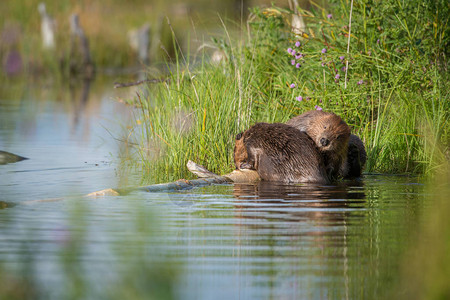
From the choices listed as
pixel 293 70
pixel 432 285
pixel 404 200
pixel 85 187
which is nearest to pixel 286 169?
pixel 404 200

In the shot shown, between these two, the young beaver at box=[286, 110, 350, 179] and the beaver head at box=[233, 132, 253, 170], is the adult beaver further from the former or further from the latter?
the beaver head at box=[233, 132, 253, 170]

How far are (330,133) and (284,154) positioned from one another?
496 millimetres

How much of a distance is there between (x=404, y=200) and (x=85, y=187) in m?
3.06

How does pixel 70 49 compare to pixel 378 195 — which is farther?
pixel 70 49

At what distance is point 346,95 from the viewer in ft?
30.5

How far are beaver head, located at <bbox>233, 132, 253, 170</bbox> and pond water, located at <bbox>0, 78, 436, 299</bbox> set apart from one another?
18.3 inches

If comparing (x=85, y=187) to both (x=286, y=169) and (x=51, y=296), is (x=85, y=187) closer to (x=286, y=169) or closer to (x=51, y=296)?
(x=286, y=169)

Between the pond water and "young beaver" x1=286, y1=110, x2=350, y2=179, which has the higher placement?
"young beaver" x1=286, y1=110, x2=350, y2=179

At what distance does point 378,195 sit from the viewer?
716 centimetres


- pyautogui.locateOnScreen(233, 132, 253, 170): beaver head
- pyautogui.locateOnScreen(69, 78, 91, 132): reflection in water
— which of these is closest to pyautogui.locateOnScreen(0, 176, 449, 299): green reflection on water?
pyautogui.locateOnScreen(233, 132, 253, 170): beaver head

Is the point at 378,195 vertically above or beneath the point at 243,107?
beneath

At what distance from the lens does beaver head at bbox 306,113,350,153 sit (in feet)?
25.5

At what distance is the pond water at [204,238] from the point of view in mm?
3729

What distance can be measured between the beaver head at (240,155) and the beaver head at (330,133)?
666mm
